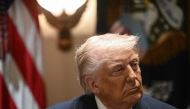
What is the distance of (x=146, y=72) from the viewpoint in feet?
8.71

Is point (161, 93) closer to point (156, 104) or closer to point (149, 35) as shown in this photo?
point (149, 35)

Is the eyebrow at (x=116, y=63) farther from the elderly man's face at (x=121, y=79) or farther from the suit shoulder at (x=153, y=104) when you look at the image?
the suit shoulder at (x=153, y=104)

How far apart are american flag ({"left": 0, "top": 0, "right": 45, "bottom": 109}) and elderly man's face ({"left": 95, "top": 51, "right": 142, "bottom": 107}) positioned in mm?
1087

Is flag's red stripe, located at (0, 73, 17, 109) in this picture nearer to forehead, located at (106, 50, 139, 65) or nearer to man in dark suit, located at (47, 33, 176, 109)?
man in dark suit, located at (47, 33, 176, 109)

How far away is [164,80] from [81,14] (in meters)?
0.74

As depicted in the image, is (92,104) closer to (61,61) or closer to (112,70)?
(112,70)

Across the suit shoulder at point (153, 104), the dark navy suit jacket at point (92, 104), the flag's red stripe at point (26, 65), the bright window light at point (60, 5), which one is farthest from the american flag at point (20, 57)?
the suit shoulder at point (153, 104)

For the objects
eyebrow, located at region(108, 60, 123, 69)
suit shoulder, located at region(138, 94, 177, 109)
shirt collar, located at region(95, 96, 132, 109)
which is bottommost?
suit shoulder, located at region(138, 94, 177, 109)

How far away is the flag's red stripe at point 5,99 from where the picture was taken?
2340mm

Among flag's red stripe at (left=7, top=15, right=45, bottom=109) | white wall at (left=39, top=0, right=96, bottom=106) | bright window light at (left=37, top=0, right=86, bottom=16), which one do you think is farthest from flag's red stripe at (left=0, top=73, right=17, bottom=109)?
bright window light at (left=37, top=0, right=86, bottom=16)

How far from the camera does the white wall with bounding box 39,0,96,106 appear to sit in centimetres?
264

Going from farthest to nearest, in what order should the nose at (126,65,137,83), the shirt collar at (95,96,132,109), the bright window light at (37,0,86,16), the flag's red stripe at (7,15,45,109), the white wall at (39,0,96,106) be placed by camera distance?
the white wall at (39,0,96,106)
the flag's red stripe at (7,15,45,109)
the bright window light at (37,0,86,16)
the shirt collar at (95,96,132,109)
the nose at (126,65,137,83)

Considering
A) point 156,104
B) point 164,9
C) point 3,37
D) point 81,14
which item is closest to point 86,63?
point 156,104

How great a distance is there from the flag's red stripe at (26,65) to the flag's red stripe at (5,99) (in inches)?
5.4
